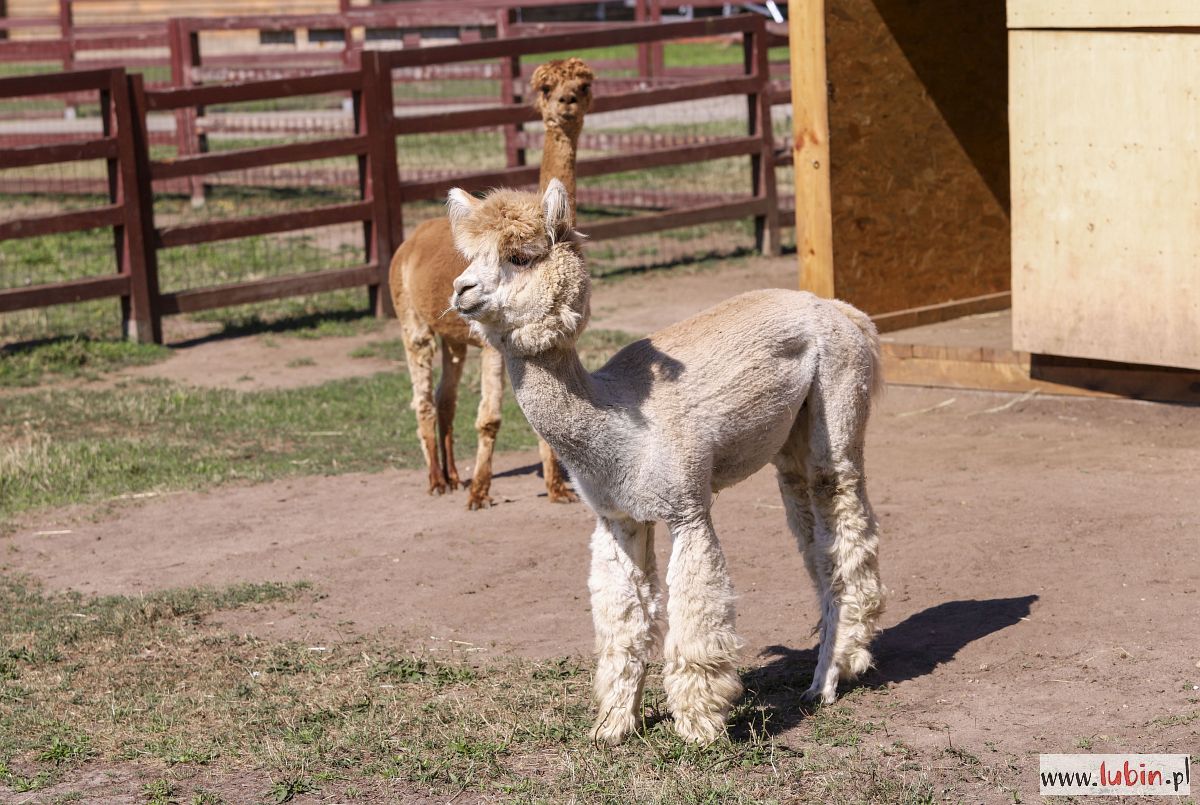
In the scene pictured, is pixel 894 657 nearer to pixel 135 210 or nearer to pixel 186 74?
pixel 135 210

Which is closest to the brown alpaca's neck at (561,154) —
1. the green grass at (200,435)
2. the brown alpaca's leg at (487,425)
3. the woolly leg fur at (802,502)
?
the brown alpaca's leg at (487,425)

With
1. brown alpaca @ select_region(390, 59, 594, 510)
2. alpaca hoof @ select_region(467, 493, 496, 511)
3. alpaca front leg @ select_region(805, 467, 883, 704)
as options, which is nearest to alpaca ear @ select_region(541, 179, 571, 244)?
alpaca front leg @ select_region(805, 467, 883, 704)

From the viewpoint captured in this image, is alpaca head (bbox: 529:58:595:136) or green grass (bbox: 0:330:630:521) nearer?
alpaca head (bbox: 529:58:595:136)

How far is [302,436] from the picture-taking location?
895 centimetres

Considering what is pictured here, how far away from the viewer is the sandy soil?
4.84 m

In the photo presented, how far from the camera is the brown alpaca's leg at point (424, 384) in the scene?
7.78m

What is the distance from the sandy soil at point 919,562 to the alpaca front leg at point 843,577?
17 cm

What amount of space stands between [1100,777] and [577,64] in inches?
172

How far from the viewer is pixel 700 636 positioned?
14.3 ft

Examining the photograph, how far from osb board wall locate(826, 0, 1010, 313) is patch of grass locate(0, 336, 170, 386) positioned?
5192mm

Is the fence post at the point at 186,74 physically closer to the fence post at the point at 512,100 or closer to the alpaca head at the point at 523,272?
the fence post at the point at 512,100

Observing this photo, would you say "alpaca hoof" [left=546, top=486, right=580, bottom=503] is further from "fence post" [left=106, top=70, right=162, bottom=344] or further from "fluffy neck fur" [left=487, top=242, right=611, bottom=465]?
"fence post" [left=106, top=70, right=162, bottom=344]

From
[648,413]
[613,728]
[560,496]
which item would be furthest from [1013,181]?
[613,728]

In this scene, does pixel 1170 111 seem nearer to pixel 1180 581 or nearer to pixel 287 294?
pixel 1180 581
